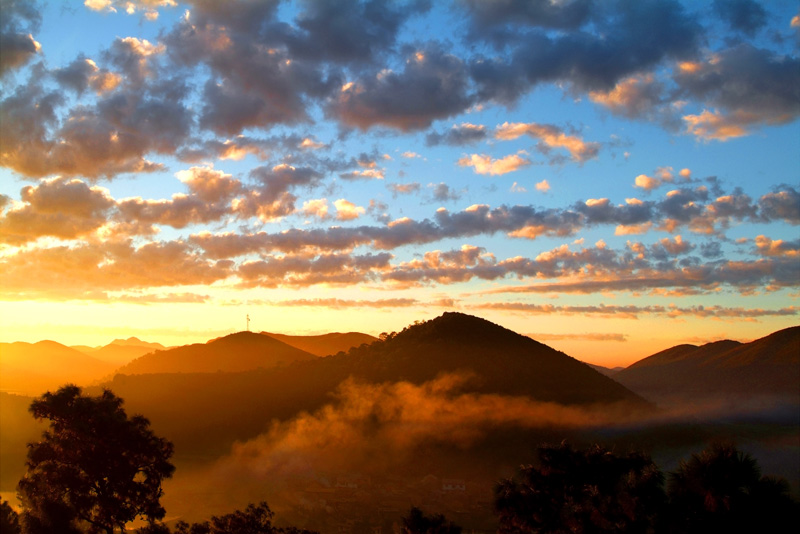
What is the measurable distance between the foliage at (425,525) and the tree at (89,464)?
36.9 feet

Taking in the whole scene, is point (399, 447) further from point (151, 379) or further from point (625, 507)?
point (625, 507)

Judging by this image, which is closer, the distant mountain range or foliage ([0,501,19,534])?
foliage ([0,501,19,534])

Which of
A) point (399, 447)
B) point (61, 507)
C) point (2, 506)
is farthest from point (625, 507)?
point (399, 447)

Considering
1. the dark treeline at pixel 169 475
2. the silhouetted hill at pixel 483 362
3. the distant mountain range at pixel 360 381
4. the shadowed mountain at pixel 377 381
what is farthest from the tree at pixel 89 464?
the silhouetted hill at pixel 483 362

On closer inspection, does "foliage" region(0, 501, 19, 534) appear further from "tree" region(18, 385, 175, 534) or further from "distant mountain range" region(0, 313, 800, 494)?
"distant mountain range" region(0, 313, 800, 494)

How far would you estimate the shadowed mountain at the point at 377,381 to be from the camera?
130000 millimetres

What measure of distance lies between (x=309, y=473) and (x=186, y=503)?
19835mm

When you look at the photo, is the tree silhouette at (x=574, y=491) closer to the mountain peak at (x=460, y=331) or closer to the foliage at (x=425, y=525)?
the foliage at (x=425, y=525)

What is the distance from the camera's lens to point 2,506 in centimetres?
4131

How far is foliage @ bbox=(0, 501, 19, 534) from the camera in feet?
122

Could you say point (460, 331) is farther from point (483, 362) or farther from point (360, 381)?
point (360, 381)

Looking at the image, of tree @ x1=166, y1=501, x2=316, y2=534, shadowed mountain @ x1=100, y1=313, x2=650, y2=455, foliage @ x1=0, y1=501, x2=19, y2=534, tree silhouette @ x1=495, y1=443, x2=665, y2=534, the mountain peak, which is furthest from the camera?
the mountain peak

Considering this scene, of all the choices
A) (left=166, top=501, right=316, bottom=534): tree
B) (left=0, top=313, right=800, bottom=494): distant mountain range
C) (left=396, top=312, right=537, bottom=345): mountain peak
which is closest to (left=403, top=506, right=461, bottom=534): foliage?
(left=166, top=501, right=316, bottom=534): tree

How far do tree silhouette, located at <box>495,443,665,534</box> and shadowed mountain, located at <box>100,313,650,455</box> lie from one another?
96804mm
